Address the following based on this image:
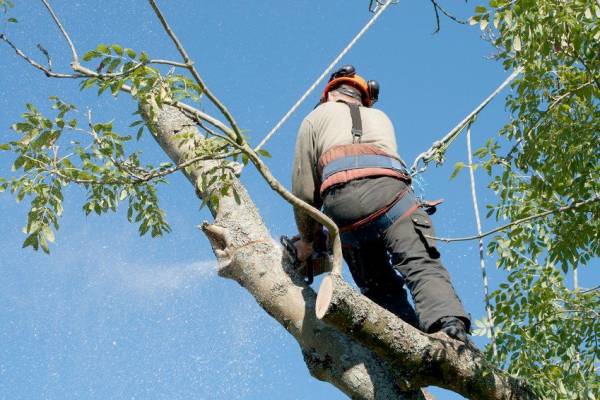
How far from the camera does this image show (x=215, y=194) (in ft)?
13.1

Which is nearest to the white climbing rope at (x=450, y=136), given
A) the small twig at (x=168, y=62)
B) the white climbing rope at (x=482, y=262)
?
the white climbing rope at (x=482, y=262)

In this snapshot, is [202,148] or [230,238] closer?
[202,148]

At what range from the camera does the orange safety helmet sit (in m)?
4.61

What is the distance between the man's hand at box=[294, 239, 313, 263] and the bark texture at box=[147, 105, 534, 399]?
0.08 meters

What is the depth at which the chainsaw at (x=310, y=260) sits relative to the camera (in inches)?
152

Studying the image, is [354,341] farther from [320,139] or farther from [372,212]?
[320,139]

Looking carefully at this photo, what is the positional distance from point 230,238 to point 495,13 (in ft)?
5.50

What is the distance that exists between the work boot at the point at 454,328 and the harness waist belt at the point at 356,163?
83 cm

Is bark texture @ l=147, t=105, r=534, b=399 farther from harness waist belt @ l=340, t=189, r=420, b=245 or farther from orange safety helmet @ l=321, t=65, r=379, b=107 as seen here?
orange safety helmet @ l=321, t=65, r=379, b=107

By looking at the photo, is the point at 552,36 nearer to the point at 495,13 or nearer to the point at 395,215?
the point at 495,13

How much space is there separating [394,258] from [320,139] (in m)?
0.71

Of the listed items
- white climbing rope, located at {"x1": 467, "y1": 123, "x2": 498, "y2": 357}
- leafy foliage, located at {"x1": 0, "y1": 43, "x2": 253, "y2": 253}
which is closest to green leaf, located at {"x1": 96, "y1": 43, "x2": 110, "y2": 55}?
leafy foliage, located at {"x1": 0, "y1": 43, "x2": 253, "y2": 253}

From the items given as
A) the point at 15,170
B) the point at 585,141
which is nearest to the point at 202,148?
the point at 15,170

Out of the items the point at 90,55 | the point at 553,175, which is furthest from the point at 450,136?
the point at 90,55
